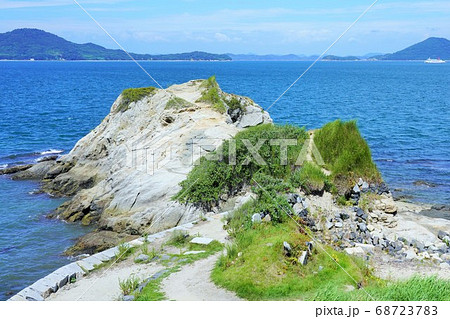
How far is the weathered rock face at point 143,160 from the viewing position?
2278 cm

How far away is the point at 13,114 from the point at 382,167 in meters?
55.0

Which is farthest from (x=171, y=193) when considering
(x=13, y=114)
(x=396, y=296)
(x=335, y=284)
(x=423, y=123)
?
(x=13, y=114)

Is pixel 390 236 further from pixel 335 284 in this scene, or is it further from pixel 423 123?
pixel 423 123

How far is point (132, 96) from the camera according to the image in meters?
35.3

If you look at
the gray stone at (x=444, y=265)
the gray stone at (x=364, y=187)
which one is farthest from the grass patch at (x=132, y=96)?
the gray stone at (x=444, y=265)

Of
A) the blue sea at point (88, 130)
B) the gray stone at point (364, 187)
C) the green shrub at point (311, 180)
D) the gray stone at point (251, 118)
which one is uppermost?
the gray stone at point (251, 118)

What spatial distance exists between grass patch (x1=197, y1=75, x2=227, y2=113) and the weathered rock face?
0.43m

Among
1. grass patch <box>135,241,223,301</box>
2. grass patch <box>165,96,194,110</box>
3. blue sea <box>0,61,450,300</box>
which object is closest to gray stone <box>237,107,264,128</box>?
grass patch <box>165,96,194,110</box>

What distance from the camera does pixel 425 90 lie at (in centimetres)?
9969

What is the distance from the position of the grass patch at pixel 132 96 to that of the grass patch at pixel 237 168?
15.2 m

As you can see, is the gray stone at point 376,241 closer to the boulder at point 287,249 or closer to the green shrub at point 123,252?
the boulder at point 287,249

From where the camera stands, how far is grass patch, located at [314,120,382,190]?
19047mm

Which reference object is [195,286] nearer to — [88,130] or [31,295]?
[31,295]

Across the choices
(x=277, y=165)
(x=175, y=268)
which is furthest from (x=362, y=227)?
(x=175, y=268)
